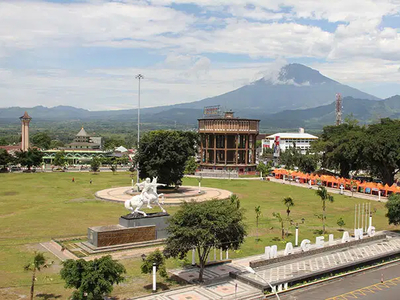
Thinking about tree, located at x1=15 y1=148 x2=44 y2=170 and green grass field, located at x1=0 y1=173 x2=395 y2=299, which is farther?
tree, located at x1=15 y1=148 x2=44 y2=170

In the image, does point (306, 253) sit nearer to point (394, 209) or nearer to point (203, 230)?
point (203, 230)

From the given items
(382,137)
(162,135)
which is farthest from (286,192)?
(162,135)

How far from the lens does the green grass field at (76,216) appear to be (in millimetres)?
26825

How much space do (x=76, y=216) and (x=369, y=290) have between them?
3079cm

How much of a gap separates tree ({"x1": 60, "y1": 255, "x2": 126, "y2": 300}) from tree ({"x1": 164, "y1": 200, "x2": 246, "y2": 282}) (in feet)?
16.7

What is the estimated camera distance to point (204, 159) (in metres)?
105

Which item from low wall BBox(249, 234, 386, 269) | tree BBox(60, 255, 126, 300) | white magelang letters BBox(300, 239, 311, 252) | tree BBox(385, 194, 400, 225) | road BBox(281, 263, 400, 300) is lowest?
road BBox(281, 263, 400, 300)

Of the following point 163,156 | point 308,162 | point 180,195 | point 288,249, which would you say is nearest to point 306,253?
point 288,249

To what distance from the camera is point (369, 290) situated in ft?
87.9

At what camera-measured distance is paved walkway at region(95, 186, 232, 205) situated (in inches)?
2273

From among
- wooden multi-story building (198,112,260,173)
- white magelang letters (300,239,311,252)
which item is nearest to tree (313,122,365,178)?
wooden multi-story building (198,112,260,173)

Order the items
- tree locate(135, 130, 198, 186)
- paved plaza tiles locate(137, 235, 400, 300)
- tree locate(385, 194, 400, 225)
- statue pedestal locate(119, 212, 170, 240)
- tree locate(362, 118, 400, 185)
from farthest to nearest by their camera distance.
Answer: tree locate(362, 118, 400, 185), tree locate(135, 130, 198, 186), tree locate(385, 194, 400, 225), statue pedestal locate(119, 212, 170, 240), paved plaza tiles locate(137, 235, 400, 300)

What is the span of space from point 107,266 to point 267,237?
20000mm

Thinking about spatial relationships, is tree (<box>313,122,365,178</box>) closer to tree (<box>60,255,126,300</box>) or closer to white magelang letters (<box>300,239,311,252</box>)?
white magelang letters (<box>300,239,311,252</box>)
